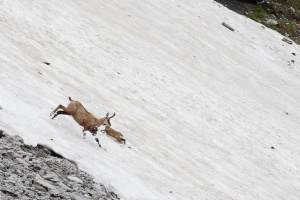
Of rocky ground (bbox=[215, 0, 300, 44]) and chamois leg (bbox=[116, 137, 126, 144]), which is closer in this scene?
chamois leg (bbox=[116, 137, 126, 144])

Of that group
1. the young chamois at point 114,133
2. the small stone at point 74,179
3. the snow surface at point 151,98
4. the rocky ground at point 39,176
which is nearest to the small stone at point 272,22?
the snow surface at point 151,98

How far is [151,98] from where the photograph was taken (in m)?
18.3

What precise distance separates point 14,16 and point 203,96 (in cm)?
849

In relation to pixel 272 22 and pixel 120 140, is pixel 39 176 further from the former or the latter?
pixel 272 22

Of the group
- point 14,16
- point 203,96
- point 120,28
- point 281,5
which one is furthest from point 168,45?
Result: point 281,5

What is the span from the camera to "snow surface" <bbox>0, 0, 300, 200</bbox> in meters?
10.9

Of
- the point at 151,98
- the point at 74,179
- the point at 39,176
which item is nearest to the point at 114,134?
the point at 74,179

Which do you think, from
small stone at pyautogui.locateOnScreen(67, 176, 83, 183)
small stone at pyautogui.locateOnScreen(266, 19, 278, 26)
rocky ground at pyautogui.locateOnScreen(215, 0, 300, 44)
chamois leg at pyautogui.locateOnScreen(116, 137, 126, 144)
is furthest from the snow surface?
small stone at pyautogui.locateOnScreen(266, 19, 278, 26)

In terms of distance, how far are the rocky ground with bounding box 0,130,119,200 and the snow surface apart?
0.26 meters

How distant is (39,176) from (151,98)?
1014cm

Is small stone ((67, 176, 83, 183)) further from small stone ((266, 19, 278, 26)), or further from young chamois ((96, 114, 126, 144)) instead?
small stone ((266, 19, 278, 26))

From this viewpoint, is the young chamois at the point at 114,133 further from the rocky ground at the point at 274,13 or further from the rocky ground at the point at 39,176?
the rocky ground at the point at 274,13

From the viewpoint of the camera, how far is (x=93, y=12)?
944 inches

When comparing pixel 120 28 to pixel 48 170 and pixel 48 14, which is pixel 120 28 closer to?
pixel 48 14
